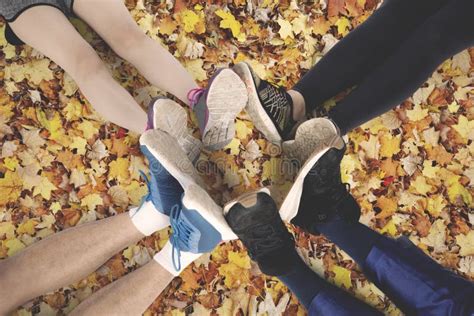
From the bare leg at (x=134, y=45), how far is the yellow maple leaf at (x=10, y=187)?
0.69m

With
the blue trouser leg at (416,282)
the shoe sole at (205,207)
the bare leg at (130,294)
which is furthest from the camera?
the bare leg at (130,294)

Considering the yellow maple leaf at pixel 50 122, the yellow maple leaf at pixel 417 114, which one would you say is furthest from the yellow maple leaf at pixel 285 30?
the yellow maple leaf at pixel 50 122

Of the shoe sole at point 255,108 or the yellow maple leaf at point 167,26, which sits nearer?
the shoe sole at point 255,108

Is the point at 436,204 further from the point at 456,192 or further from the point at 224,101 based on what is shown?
the point at 224,101

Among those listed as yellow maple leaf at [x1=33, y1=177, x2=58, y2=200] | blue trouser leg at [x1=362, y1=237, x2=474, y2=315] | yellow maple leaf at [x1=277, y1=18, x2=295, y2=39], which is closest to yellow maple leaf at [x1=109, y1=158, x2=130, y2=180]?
yellow maple leaf at [x1=33, y1=177, x2=58, y2=200]

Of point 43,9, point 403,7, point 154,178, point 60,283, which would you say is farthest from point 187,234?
point 403,7

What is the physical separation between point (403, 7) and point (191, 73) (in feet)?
3.02

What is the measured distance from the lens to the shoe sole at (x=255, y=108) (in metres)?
1.63

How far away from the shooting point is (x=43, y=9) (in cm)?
161

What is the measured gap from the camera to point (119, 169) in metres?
1.90

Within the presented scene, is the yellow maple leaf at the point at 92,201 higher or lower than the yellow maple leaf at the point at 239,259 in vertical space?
higher

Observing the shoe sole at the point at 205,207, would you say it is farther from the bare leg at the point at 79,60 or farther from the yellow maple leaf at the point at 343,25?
the yellow maple leaf at the point at 343,25

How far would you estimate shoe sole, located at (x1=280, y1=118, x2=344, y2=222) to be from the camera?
1520mm

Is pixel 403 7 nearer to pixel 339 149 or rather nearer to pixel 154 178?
pixel 339 149
